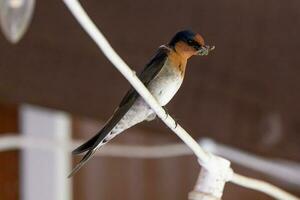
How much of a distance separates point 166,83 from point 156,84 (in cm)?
1

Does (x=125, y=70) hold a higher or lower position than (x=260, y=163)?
lower

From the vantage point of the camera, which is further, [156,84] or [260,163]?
[260,163]

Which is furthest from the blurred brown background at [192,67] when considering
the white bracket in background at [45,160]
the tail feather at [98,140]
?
the tail feather at [98,140]

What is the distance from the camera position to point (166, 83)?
55 cm

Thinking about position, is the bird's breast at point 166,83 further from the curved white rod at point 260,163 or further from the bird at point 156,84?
the curved white rod at point 260,163

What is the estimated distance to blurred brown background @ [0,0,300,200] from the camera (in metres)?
1.06

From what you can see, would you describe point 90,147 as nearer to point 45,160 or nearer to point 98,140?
point 98,140

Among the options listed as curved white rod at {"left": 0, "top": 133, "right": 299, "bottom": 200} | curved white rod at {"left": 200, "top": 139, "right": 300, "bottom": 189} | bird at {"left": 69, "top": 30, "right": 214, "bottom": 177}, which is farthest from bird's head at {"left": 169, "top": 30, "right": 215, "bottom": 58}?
curved white rod at {"left": 0, "top": 133, "right": 299, "bottom": 200}

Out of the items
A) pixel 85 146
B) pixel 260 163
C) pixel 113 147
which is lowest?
pixel 85 146

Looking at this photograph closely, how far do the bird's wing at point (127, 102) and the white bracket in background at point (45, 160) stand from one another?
36.1 inches

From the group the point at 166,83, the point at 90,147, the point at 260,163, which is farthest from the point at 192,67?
the point at 90,147

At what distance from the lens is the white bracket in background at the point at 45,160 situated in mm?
1483

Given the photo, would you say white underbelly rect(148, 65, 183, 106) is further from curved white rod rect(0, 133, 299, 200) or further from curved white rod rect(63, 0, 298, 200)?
curved white rod rect(0, 133, 299, 200)

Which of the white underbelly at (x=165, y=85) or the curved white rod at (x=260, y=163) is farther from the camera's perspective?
the curved white rod at (x=260, y=163)
